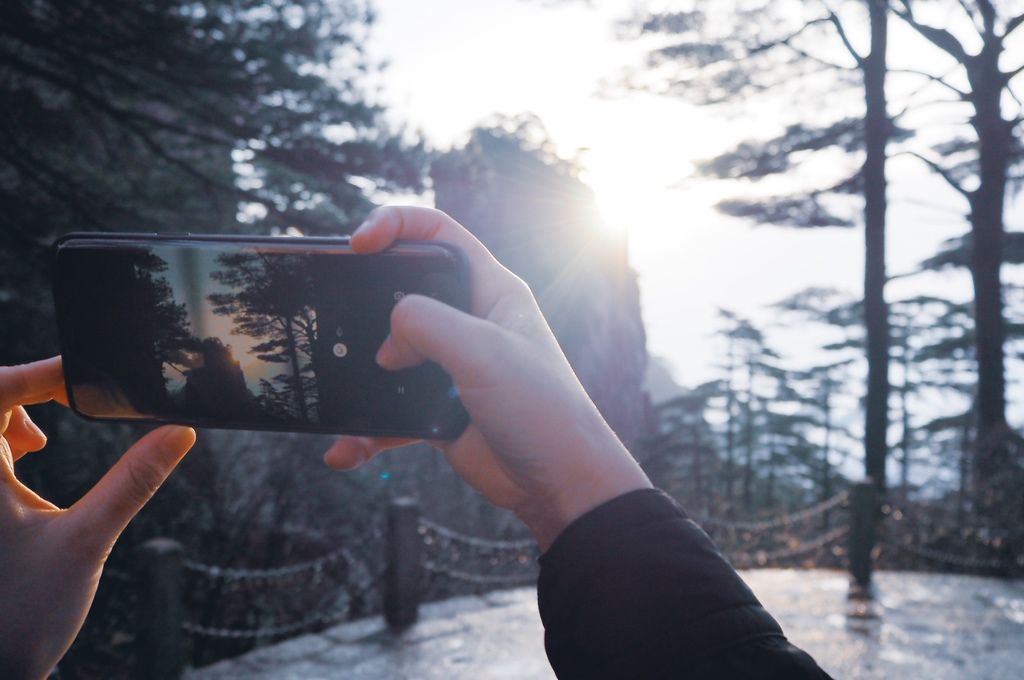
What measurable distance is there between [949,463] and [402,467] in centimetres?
912

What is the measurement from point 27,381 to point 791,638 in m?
6.26

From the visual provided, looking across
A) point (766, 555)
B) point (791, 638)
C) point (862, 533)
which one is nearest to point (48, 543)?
point (791, 638)

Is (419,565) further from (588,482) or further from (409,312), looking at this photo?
(588,482)

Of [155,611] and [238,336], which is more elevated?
[238,336]

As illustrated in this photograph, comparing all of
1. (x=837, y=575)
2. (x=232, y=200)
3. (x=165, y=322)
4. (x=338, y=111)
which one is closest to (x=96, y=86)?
(x=232, y=200)

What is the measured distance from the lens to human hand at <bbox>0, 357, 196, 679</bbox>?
102 centimetres

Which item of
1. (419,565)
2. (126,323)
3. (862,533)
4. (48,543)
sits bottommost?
(862,533)

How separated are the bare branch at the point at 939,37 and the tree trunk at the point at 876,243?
0.47m

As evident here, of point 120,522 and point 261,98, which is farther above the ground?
point 261,98

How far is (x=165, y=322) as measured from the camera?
4.15 ft

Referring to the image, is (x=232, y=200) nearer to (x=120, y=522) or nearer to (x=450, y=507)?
(x=450, y=507)

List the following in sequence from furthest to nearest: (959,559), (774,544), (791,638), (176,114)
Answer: (774,544) < (959,559) < (176,114) < (791,638)

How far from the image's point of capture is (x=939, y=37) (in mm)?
12125

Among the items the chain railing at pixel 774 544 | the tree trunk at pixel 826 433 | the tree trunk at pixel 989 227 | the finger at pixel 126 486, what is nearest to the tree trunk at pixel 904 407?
the tree trunk at pixel 826 433
